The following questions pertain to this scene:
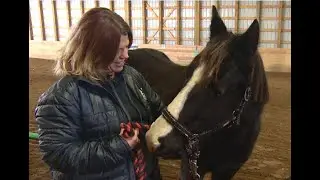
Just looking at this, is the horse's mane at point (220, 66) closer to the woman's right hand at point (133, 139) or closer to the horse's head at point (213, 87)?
the horse's head at point (213, 87)

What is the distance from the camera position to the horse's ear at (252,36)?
695 mm

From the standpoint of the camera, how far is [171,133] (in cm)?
70

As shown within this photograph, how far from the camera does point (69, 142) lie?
67cm

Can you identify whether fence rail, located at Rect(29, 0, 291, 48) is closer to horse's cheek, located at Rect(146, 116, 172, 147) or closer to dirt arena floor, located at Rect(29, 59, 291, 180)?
dirt arena floor, located at Rect(29, 59, 291, 180)

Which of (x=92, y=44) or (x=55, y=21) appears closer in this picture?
(x=92, y=44)

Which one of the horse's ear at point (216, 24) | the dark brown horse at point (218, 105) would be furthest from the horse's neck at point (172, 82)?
the horse's ear at point (216, 24)

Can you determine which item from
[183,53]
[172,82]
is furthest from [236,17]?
[172,82]

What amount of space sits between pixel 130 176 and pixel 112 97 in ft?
0.62

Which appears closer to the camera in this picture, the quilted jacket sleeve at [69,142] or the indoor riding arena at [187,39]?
the quilted jacket sleeve at [69,142]

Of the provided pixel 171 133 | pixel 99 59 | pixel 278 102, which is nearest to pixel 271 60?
pixel 278 102

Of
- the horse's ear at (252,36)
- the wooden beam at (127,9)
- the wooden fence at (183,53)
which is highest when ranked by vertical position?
the wooden beam at (127,9)

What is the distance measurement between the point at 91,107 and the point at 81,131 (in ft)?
0.18

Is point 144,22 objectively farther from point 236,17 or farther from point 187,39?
point 236,17

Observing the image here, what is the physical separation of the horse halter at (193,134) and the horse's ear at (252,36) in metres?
0.10
